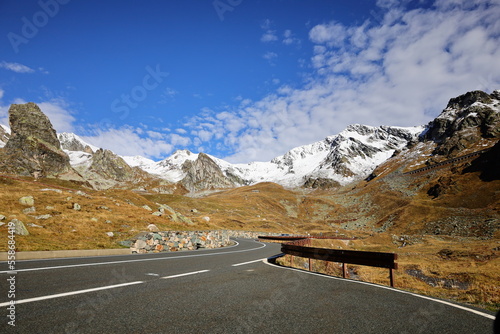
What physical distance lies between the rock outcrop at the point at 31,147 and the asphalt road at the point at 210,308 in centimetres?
12879

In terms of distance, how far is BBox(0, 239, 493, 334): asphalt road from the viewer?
13.3 feet

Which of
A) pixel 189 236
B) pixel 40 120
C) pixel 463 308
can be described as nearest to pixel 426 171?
pixel 189 236

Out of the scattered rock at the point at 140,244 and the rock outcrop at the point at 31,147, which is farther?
the rock outcrop at the point at 31,147

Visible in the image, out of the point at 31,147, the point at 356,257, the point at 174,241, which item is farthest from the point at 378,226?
the point at 31,147

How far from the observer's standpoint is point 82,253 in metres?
13.6

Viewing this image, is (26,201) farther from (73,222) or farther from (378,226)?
(378,226)

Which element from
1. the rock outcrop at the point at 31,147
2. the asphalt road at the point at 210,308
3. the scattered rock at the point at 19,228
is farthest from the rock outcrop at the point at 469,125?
the rock outcrop at the point at 31,147

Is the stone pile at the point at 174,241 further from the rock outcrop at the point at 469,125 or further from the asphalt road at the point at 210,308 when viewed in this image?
the rock outcrop at the point at 469,125

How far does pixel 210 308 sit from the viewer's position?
5.04 m

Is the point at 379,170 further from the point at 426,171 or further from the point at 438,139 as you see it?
the point at 426,171

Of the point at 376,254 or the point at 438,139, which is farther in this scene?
the point at 438,139

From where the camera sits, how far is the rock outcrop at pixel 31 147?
108312 millimetres

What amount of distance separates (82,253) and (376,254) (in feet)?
44.6

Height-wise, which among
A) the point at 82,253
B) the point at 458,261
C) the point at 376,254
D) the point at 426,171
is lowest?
the point at 458,261
